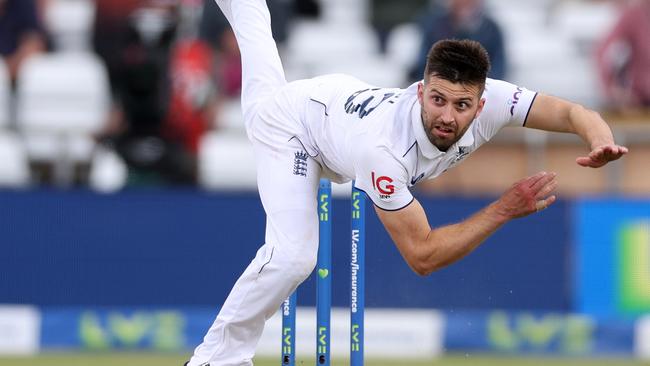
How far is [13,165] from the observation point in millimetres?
8648

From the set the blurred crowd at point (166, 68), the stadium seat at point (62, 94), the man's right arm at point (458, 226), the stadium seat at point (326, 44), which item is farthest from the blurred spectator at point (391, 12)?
the man's right arm at point (458, 226)

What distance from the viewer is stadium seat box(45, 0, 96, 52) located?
33.5ft

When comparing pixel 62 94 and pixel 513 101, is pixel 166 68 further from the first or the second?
pixel 513 101

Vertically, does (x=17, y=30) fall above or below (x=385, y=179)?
above

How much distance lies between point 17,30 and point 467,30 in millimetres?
2909

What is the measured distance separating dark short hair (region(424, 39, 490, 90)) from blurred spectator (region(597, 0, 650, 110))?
452 centimetres

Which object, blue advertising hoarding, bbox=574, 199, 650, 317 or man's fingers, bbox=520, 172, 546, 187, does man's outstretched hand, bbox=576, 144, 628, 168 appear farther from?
blue advertising hoarding, bbox=574, 199, 650, 317

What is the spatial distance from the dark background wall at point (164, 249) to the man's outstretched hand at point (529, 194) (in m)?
3.51

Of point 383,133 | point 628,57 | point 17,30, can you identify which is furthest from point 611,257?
point 17,30

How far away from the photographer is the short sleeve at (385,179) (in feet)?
16.4

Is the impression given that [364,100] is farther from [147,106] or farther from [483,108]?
[147,106]

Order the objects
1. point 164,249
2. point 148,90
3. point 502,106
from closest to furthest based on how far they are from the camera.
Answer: point 502,106 → point 164,249 → point 148,90

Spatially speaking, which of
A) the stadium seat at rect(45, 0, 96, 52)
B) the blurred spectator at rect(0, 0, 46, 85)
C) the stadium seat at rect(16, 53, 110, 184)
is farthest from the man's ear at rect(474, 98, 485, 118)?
the stadium seat at rect(45, 0, 96, 52)

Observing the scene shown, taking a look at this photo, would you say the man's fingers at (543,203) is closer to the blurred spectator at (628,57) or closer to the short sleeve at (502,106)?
the short sleeve at (502,106)
